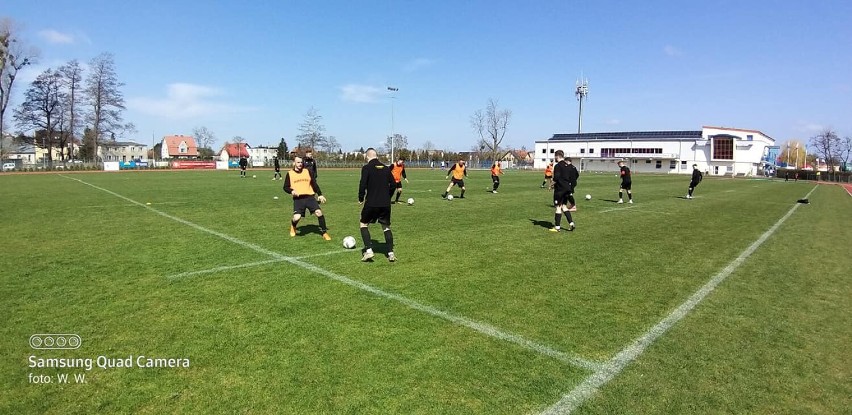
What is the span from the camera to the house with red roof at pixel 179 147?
118188 millimetres

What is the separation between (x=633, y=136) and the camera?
101m

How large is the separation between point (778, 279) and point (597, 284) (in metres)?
3.15

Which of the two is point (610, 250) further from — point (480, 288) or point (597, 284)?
point (480, 288)

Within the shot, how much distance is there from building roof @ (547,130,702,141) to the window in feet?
11.1

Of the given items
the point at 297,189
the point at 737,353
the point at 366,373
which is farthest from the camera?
the point at 297,189

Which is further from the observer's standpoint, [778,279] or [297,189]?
[297,189]

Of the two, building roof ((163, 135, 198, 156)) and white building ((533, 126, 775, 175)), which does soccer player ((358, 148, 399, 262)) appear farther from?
building roof ((163, 135, 198, 156))

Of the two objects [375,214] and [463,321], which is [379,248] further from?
[463,321]

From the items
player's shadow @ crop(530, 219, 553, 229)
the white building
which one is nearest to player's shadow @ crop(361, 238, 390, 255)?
player's shadow @ crop(530, 219, 553, 229)

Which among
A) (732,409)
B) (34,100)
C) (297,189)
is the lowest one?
(732,409)

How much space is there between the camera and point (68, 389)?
348cm

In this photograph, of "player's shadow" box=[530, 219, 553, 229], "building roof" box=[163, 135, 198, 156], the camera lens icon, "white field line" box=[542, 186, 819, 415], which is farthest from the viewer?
"building roof" box=[163, 135, 198, 156]

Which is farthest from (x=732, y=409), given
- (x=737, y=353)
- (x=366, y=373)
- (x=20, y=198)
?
(x=20, y=198)

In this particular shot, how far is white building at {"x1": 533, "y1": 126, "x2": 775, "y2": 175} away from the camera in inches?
3447
